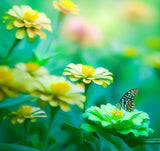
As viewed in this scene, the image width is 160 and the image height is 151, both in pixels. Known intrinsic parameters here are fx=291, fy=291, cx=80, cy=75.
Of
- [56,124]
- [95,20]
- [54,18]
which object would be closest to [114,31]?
[95,20]

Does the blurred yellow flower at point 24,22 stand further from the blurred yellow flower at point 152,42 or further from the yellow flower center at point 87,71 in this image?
the blurred yellow flower at point 152,42

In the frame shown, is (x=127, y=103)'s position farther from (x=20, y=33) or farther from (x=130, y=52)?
(x=130, y=52)

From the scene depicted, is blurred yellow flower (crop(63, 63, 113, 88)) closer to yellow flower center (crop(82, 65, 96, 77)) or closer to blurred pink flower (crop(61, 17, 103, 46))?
yellow flower center (crop(82, 65, 96, 77))

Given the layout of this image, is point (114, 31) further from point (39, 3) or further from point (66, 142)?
point (66, 142)

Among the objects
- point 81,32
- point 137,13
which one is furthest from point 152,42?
point 81,32

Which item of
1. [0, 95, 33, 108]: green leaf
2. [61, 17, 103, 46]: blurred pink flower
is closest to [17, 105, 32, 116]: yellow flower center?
[0, 95, 33, 108]: green leaf

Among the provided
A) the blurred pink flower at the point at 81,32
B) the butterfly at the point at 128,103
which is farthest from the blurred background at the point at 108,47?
the butterfly at the point at 128,103

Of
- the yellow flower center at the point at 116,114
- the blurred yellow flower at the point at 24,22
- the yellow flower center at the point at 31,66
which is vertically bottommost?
the yellow flower center at the point at 116,114
